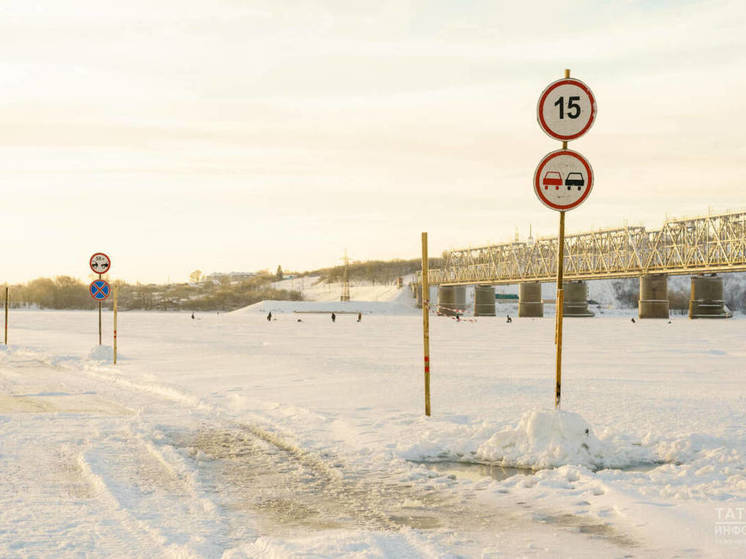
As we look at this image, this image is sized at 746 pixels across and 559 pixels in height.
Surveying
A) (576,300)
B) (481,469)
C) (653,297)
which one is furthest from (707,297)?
(481,469)

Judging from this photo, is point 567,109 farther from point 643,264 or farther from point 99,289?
point 643,264

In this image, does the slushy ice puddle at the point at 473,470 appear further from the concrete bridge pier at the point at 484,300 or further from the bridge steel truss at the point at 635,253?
the concrete bridge pier at the point at 484,300

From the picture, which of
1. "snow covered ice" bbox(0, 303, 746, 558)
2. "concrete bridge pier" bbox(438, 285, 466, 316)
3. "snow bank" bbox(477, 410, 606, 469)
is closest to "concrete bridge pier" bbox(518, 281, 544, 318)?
"concrete bridge pier" bbox(438, 285, 466, 316)

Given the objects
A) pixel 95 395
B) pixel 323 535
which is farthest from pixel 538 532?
pixel 95 395

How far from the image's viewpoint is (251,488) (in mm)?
7020

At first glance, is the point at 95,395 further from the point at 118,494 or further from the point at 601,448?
the point at 601,448

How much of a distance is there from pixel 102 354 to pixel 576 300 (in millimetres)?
76603

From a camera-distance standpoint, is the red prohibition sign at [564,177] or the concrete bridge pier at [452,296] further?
the concrete bridge pier at [452,296]

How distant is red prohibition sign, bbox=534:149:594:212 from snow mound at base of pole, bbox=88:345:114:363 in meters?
17.4

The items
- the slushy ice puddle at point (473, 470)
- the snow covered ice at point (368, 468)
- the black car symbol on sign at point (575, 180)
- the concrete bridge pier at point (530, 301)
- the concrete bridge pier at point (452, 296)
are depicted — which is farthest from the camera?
the concrete bridge pier at point (452, 296)

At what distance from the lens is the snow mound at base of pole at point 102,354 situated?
75.4 feet

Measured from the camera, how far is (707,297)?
80125mm

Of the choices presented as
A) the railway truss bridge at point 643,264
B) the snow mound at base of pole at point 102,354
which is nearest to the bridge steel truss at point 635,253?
the railway truss bridge at point 643,264

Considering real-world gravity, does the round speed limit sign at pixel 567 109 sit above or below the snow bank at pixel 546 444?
above
